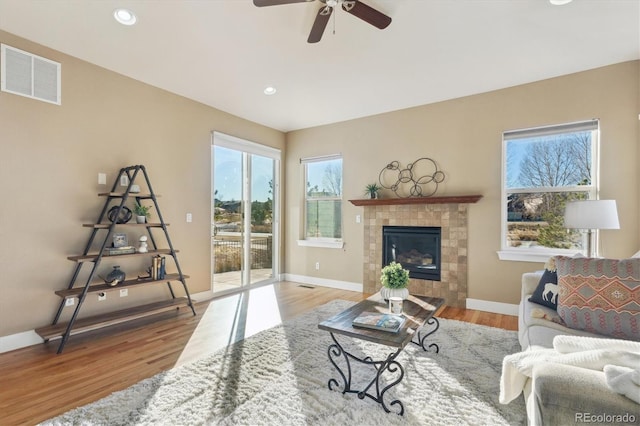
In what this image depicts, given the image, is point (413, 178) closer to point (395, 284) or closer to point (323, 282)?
point (323, 282)

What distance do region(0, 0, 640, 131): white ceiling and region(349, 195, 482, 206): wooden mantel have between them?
1.38 m

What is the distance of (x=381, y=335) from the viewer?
6.32 feet

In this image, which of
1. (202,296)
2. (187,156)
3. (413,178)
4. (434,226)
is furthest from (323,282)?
(187,156)

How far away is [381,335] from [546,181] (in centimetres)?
322

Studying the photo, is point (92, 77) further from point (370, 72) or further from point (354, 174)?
point (354, 174)

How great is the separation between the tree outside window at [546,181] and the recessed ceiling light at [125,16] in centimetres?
421

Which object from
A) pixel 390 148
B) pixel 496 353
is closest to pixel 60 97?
pixel 390 148

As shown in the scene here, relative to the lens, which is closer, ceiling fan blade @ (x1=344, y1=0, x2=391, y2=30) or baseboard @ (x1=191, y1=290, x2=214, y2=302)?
ceiling fan blade @ (x1=344, y1=0, x2=391, y2=30)

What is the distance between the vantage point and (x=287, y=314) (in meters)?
3.86

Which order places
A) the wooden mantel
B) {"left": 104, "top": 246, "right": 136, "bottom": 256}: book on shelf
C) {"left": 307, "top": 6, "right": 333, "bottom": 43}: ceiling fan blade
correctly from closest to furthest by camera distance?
{"left": 307, "top": 6, "right": 333, "bottom": 43}: ceiling fan blade
{"left": 104, "top": 246, "right": 136, "bottom": 256}: book on shelf
the wooden mantel

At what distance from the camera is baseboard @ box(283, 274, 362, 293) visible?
519cm

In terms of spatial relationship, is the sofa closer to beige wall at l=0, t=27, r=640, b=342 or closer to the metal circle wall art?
beige wall at l=0, t=27, r=640, b=342

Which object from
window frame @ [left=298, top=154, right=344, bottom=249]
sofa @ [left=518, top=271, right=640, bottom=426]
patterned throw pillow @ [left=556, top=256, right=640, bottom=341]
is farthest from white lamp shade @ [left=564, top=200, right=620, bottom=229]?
window frame @ [left=298, top=154, right=344, bottom=249]

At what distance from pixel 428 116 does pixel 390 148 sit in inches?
27.2
